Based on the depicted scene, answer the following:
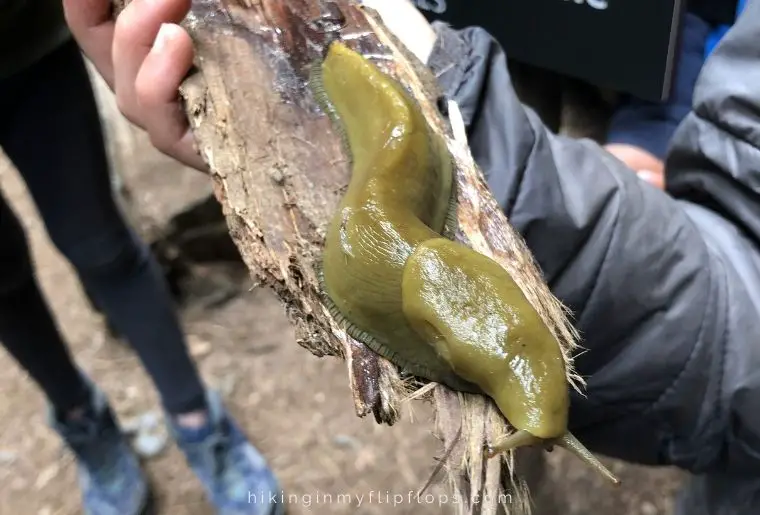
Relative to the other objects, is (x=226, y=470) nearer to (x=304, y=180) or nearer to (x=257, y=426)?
(x=257, y=426)

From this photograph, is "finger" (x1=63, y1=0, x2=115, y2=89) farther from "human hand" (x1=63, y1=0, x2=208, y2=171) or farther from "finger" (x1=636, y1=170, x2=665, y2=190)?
"finger" (x1=636, y1=170, x2=665, y2=190)

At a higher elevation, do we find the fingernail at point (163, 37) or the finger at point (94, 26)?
the fingernail at point (163, 37)

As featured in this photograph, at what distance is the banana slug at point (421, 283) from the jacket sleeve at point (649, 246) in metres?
0.17

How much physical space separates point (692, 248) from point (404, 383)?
56 cm

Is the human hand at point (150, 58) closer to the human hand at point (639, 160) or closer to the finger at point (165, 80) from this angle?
the finger at point (165, 80)

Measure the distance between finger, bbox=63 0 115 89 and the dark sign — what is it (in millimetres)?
849

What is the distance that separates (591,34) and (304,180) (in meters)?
0.94

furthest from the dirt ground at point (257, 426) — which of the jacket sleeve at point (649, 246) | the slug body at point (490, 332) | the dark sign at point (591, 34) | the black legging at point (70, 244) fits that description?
the slug body at point (490, 332)

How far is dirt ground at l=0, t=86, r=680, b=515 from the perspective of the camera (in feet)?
6.08

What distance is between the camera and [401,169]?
0.82 m

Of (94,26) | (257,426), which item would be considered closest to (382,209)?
(94,26)

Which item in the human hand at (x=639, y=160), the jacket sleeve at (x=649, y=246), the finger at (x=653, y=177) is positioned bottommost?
the human hand at (x=639, y=160)

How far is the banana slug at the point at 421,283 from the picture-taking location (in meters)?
0.68

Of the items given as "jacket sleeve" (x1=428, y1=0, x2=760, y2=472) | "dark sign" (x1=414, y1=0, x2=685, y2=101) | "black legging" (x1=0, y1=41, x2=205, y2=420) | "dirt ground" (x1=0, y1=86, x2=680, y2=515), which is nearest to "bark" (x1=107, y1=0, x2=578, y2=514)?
"jacket sleeve" (x1=428, y1=0, x2=760, y2=472)
